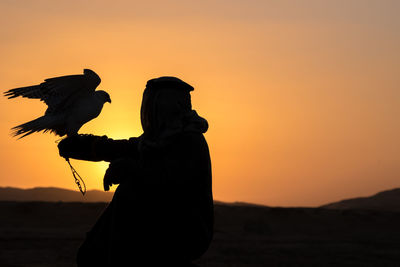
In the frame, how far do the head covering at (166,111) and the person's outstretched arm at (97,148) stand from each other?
1.28 feet

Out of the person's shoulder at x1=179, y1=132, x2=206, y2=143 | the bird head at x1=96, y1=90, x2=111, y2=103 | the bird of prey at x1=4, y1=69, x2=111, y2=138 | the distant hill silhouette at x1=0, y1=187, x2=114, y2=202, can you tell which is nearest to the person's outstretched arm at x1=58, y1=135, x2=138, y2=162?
the bird of prey at x1=4, y1=69, x2=111, y2=138

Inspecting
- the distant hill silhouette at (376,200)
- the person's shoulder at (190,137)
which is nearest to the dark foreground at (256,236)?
the person's shoulder at (190,137)

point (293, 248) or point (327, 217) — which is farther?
point (327, 217)

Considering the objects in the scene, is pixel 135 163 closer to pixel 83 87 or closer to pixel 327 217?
pixel 83 87

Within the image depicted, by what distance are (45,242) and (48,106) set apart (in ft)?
65.3

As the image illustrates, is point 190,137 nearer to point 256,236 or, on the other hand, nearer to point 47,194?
point 256,236

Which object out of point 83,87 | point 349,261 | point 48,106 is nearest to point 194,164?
point 48,106

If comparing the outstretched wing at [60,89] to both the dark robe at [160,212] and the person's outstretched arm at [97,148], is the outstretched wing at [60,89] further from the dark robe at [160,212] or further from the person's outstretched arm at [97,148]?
the dark robe at [160,212]

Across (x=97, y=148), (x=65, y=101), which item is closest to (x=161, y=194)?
(x=97, y=148)

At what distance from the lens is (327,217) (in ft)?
129

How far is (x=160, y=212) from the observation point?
348 centimetres

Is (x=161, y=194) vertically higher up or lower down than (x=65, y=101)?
lower down

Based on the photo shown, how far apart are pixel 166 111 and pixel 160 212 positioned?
1.60 ft

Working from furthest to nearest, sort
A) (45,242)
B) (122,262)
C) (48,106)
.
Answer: (45,242), (48,106), (122,262)
